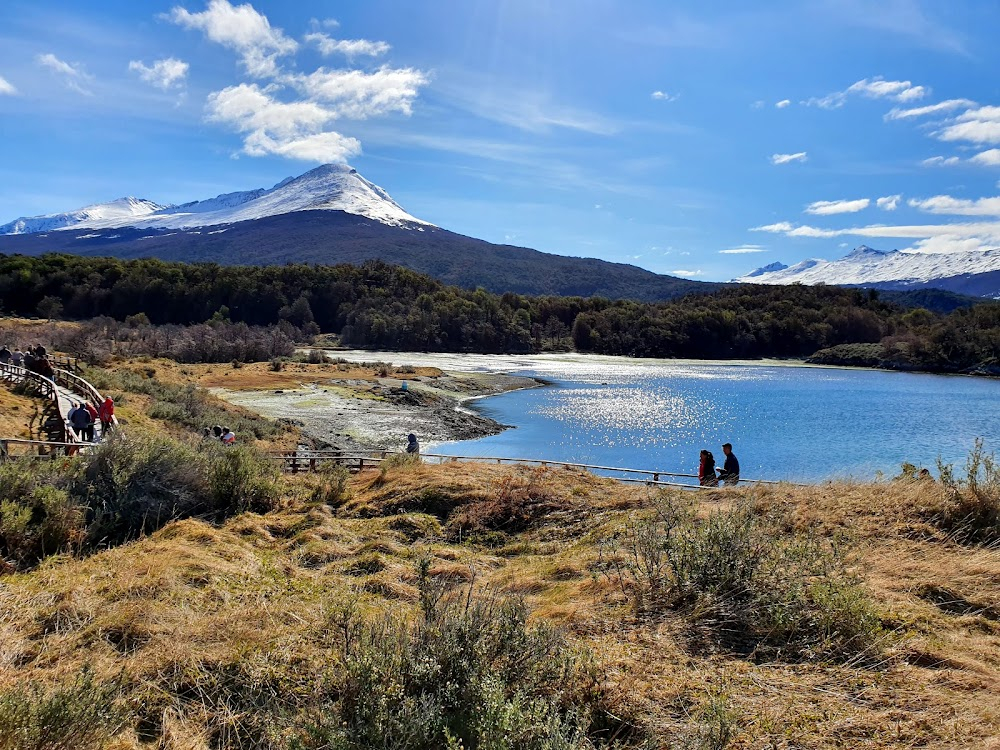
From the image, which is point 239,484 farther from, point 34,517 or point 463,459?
point 463,459

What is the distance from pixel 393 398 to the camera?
145 ft

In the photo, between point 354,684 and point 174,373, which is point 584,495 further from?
point 174,373

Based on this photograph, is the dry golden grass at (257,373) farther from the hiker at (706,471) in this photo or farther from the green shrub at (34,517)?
the hiker at (706,471)

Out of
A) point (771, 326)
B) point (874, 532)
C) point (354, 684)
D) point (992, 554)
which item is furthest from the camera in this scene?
point (771, 326)

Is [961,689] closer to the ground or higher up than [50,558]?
higher up

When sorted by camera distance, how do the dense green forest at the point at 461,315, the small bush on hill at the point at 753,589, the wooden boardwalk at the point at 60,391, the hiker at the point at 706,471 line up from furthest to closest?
the dense green forest at the point at 461,315
the wooden boardwalk at the point at 60,391
the hiker at the point at 706,471
the small bush on hill at the point at 753,589

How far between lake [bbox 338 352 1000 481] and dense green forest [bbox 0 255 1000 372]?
2034 centimetres

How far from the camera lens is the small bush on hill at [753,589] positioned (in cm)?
462

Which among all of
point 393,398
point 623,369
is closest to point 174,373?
point 393,398

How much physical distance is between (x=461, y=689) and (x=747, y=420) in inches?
1766

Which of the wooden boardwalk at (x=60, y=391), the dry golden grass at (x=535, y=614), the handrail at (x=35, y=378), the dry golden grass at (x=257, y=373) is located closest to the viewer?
the dry golden grass at (x=535, y=614)

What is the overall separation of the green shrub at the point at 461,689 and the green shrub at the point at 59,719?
105 centimetres

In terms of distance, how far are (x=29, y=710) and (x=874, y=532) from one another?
7901mm

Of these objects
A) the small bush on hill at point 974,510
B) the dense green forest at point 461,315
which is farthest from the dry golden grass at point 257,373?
the small bush on hill at point 974,510
